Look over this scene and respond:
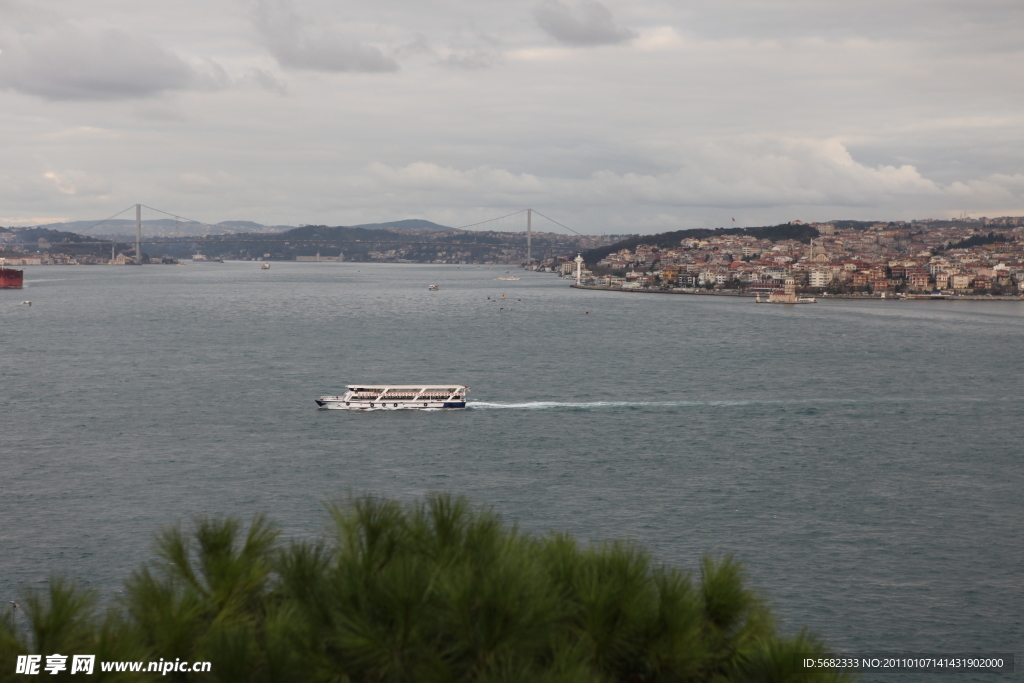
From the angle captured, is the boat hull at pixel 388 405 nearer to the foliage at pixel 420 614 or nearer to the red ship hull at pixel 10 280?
the foliage at pixel 420 614

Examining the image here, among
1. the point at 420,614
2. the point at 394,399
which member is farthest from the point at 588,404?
the point at 420,614

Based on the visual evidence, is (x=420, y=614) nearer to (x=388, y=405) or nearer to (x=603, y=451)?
(x=603, y=451)

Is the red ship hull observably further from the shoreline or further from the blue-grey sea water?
the shoreline

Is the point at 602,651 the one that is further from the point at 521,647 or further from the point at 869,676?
the point at 869,676

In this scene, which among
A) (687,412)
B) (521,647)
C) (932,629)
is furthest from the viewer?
(687,412)

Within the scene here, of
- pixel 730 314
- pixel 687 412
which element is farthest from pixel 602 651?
pixel 730 314

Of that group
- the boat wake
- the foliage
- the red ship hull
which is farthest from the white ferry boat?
the red ship hull
